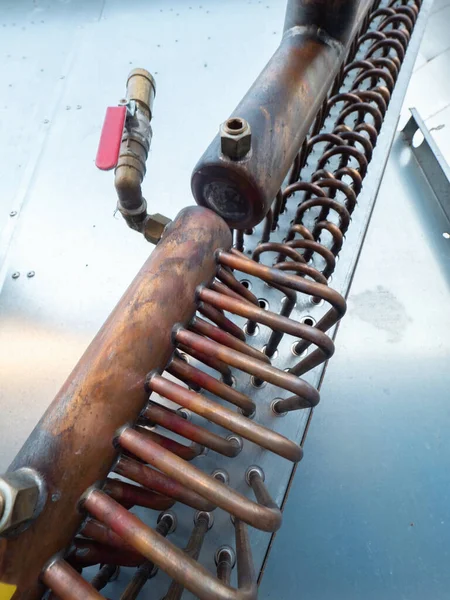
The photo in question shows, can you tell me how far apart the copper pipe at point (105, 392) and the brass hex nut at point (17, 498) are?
0.01 metres

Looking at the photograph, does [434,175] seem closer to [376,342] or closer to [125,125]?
[376,342]

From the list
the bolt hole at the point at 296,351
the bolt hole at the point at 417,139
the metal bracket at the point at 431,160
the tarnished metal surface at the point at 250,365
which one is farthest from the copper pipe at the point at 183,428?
the bolt hole at the point at 417,139

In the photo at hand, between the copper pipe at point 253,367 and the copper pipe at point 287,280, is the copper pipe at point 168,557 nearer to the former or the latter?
the copper pipe at point 253,367

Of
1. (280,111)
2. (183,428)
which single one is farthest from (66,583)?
(280,111)

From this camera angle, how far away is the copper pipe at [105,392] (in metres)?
0.36

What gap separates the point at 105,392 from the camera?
403 mm

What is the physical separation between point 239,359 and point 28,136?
990mm

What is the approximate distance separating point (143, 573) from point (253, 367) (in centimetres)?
24

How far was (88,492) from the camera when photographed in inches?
15.1

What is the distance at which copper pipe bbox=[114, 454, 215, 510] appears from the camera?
0.41 m

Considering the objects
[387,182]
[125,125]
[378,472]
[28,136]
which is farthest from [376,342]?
[28,136]

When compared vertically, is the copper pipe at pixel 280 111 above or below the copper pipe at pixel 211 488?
above

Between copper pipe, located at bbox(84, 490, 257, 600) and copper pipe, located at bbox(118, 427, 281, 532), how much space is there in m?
0.04

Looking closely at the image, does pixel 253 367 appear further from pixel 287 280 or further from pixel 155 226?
pixel 155 226
